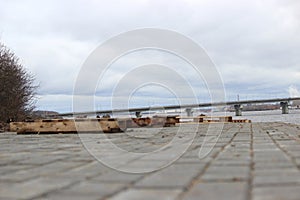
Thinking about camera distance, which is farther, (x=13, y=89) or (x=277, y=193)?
(x=13, y=89)

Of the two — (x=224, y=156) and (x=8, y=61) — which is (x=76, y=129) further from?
(x=8, y=61)

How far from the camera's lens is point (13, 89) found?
1811 cm

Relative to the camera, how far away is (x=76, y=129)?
11.1 meters

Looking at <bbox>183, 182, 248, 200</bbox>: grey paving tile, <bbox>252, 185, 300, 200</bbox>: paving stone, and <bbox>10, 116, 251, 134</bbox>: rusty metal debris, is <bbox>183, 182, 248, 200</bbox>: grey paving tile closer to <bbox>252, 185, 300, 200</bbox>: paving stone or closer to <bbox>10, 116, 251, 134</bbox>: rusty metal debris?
<bbox>252, 185, 300, 200</bbox>: paving stone

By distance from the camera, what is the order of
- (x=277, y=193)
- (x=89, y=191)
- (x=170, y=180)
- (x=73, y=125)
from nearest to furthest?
(x=277, y=193) → (x=89, y=191) → (x=170, y=180) → (x=73, y=125)

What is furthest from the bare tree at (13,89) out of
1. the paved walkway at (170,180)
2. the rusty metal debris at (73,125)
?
the paved walkway at (170,180)

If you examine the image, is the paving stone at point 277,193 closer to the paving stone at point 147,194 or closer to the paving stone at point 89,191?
the paving stone at point 147,194

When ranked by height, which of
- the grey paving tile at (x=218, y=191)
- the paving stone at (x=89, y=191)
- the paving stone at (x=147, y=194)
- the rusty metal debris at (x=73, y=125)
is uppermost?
the rusty metal debris at (x=73, y=125)

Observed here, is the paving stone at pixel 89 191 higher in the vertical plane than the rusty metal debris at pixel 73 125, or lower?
lower

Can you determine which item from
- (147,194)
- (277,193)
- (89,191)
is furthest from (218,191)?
(89,191)

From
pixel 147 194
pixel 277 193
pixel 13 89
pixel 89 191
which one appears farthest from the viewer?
pixel 13 89

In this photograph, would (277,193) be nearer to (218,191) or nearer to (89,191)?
(218,191)

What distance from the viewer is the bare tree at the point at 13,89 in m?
17.7

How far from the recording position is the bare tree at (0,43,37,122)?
1766 cm
